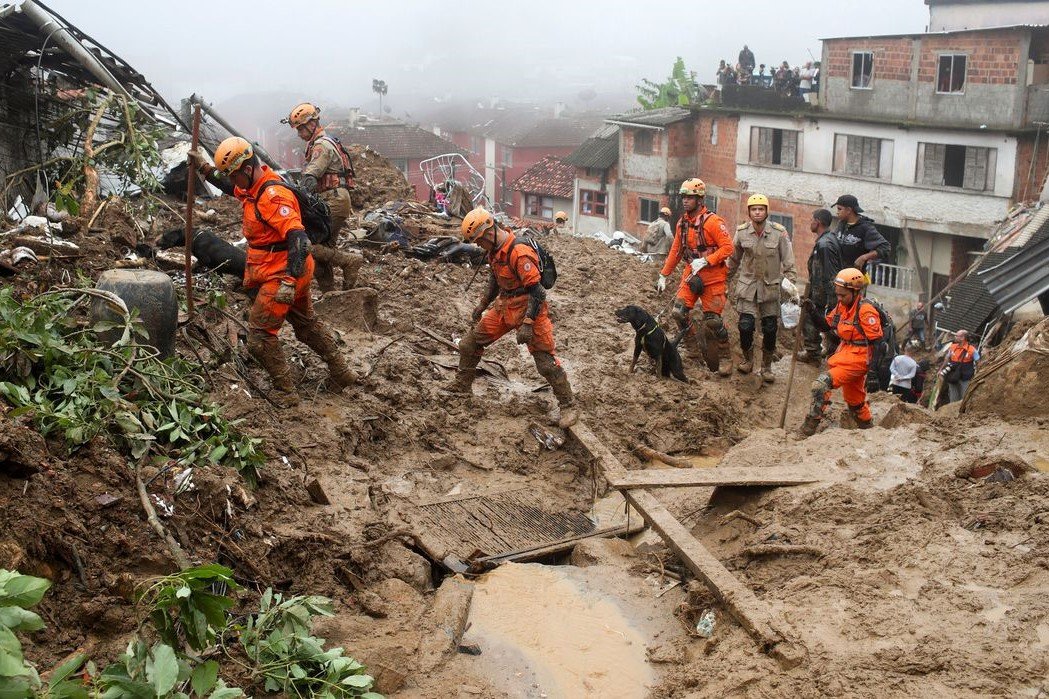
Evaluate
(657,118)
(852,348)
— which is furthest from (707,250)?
(657,118)

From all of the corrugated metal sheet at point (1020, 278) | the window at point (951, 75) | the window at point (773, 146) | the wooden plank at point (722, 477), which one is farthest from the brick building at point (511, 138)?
the wooden plank at point (722, 477)

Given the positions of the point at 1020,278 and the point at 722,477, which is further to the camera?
the point at 1020,278

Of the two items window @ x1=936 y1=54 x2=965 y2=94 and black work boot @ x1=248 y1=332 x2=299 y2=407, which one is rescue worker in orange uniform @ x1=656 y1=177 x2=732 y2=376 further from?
window @ x1=936 y1=54 x2=965 y2=94

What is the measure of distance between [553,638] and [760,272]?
577 cm

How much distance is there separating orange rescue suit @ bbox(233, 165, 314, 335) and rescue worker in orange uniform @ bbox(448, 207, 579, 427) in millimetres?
1385

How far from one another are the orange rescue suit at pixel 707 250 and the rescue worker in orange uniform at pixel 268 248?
425 centimetres

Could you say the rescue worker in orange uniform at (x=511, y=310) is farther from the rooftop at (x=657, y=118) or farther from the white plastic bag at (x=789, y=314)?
the rooftop at (x=657, y=118)

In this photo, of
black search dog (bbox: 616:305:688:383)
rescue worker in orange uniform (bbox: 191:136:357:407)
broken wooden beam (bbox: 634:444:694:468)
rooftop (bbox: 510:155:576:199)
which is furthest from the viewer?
rooftop (bbox: 510:155:576:199)

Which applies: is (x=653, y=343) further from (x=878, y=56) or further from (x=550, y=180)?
(x=550, y=180)

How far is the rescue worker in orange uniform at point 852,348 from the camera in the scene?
320 inches

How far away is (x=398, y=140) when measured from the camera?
4947 centimetres

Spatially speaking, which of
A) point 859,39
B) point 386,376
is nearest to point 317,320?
point 386,376

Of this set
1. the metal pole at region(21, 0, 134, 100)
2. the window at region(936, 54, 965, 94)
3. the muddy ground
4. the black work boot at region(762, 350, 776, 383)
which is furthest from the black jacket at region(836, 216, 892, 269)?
the window at region(936, 54, 965, 94)

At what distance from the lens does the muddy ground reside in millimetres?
4465
